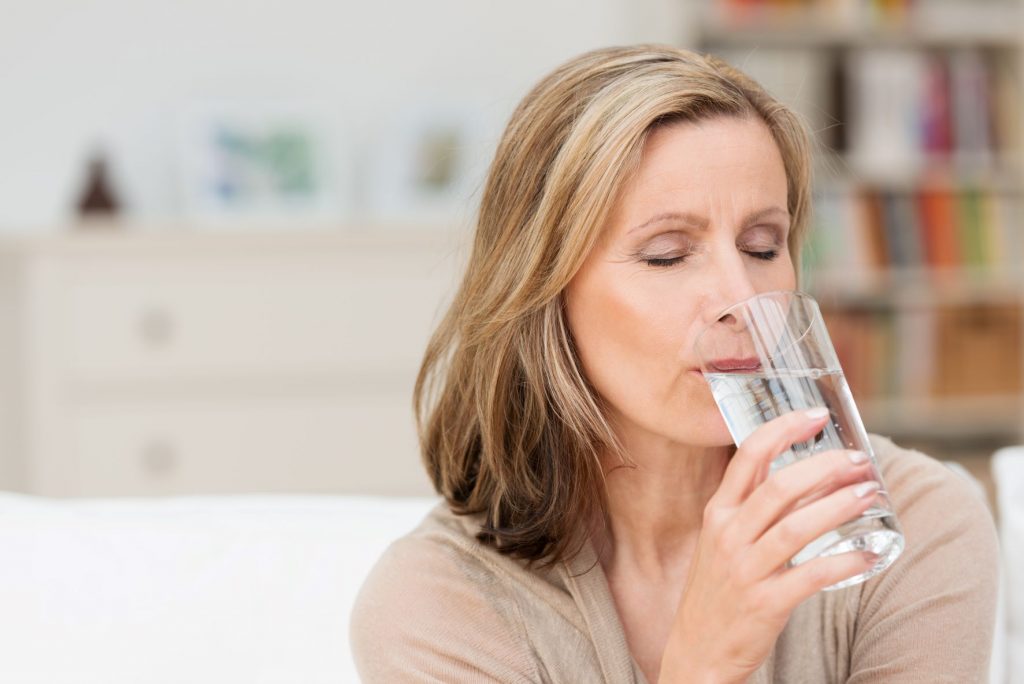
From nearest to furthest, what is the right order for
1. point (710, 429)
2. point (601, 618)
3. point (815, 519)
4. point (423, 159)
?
point (815, 519), point (710, 429), point (601, 618), point (423, 159)

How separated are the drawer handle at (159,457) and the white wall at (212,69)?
752 millimetres

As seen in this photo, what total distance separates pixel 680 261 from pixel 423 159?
2.58 meters

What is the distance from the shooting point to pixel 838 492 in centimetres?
81

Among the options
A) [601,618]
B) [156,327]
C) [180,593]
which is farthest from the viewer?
[156,327]

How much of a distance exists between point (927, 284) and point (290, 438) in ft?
6.21

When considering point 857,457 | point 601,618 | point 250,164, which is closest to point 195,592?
point 601,618

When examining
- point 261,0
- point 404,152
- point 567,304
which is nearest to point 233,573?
point 567,304

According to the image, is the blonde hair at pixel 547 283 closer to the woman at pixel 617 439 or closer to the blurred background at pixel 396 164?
the woman at pixel 617 439

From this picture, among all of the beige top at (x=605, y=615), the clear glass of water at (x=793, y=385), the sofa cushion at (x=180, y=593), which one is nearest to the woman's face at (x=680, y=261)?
the clear glass of water at (x=793, y=385)

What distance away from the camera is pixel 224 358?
→ 127 inches

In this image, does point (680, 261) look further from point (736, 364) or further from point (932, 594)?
point (932, 594)

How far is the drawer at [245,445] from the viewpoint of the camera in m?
3.21

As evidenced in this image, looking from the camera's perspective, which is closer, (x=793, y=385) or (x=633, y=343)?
(x=793, y=385)

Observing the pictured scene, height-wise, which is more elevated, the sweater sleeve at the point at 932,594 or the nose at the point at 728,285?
the nose at the point at 728,285
